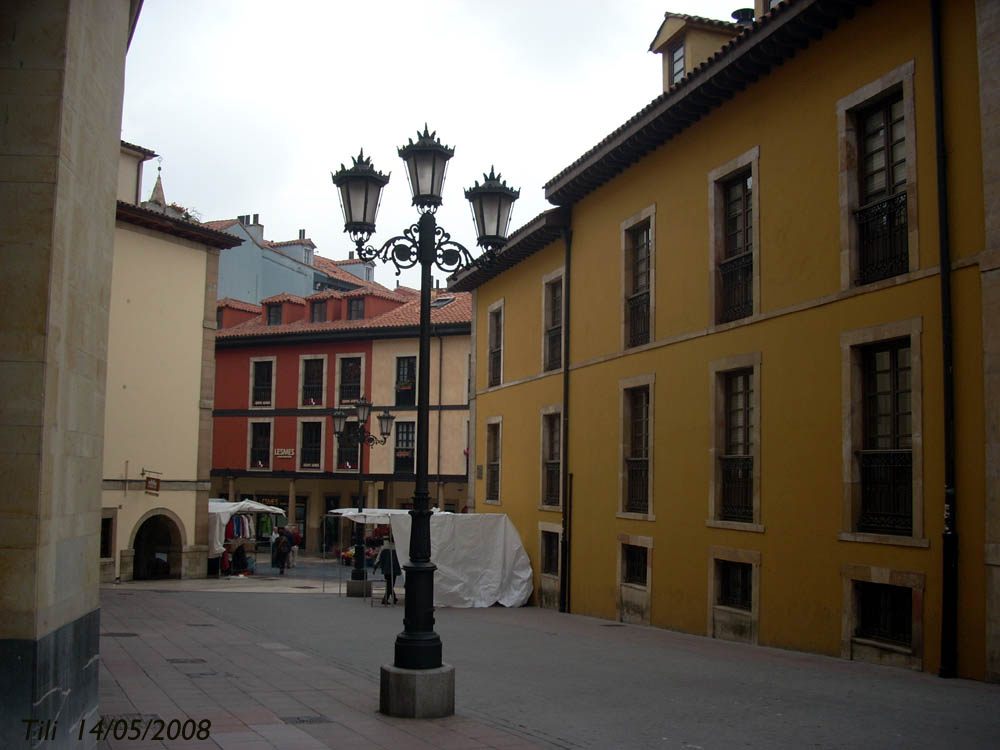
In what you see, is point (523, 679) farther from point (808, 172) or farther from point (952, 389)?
point (808, 172)

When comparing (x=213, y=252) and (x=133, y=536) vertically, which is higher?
(x=213, y=252)

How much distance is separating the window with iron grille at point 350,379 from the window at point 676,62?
27.8 meters

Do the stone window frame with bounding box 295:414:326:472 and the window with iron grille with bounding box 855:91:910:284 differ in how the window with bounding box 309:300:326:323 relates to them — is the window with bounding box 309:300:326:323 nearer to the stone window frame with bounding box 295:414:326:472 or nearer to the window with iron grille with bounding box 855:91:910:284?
the stone window frame with bounding box 295:414:326:472

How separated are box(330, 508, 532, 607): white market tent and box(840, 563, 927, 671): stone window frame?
35.1 feet

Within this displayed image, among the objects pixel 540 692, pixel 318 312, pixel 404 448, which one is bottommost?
pixel 540 692

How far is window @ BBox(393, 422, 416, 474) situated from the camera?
44.4 metres

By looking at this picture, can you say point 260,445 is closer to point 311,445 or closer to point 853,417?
point 311,445

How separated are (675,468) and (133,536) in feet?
58.8

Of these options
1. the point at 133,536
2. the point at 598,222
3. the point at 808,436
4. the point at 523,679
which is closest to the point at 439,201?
the point at 523,679

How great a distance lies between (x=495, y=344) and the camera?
86.6 feet

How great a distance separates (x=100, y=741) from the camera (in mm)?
7336

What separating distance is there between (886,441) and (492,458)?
1504cm

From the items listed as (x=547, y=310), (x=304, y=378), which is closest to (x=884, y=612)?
(x=547, y=310)

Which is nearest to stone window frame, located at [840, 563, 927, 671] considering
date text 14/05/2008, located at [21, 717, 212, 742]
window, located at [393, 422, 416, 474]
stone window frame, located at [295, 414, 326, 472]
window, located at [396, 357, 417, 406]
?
date text 14/05/2008, located at [21, 717, 212, 742]
